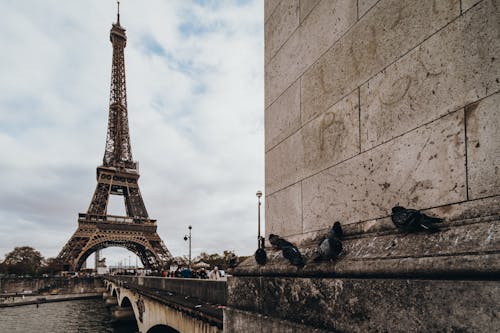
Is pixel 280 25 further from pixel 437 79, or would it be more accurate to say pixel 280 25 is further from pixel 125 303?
pixel 125 303

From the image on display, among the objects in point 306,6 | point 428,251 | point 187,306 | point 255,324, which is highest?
point 306,6

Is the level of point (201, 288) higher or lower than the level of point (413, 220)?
lower

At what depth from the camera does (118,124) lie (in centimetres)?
8194

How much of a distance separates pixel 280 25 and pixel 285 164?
2.09 metres

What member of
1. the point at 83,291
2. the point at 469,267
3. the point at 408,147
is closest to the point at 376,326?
the point at 469,267

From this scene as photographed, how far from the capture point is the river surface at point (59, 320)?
3416 centimetres

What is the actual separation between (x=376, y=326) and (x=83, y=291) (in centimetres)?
7514

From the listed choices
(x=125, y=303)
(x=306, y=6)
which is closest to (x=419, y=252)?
(x=306, y=6)

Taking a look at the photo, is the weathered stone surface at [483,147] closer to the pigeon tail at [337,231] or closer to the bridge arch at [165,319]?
the pigeon tail at [337,231]

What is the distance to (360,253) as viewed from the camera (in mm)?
2928

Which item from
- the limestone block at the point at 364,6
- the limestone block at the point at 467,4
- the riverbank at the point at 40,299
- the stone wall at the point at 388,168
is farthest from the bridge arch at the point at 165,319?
the riverbank at the point at 40,299

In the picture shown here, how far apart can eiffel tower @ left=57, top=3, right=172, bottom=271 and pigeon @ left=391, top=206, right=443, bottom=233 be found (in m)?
62.5

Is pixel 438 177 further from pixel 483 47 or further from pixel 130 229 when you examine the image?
pixel 130 229

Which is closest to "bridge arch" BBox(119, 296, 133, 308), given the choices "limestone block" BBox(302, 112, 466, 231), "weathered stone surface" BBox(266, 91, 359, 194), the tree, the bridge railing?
the bridge railing
